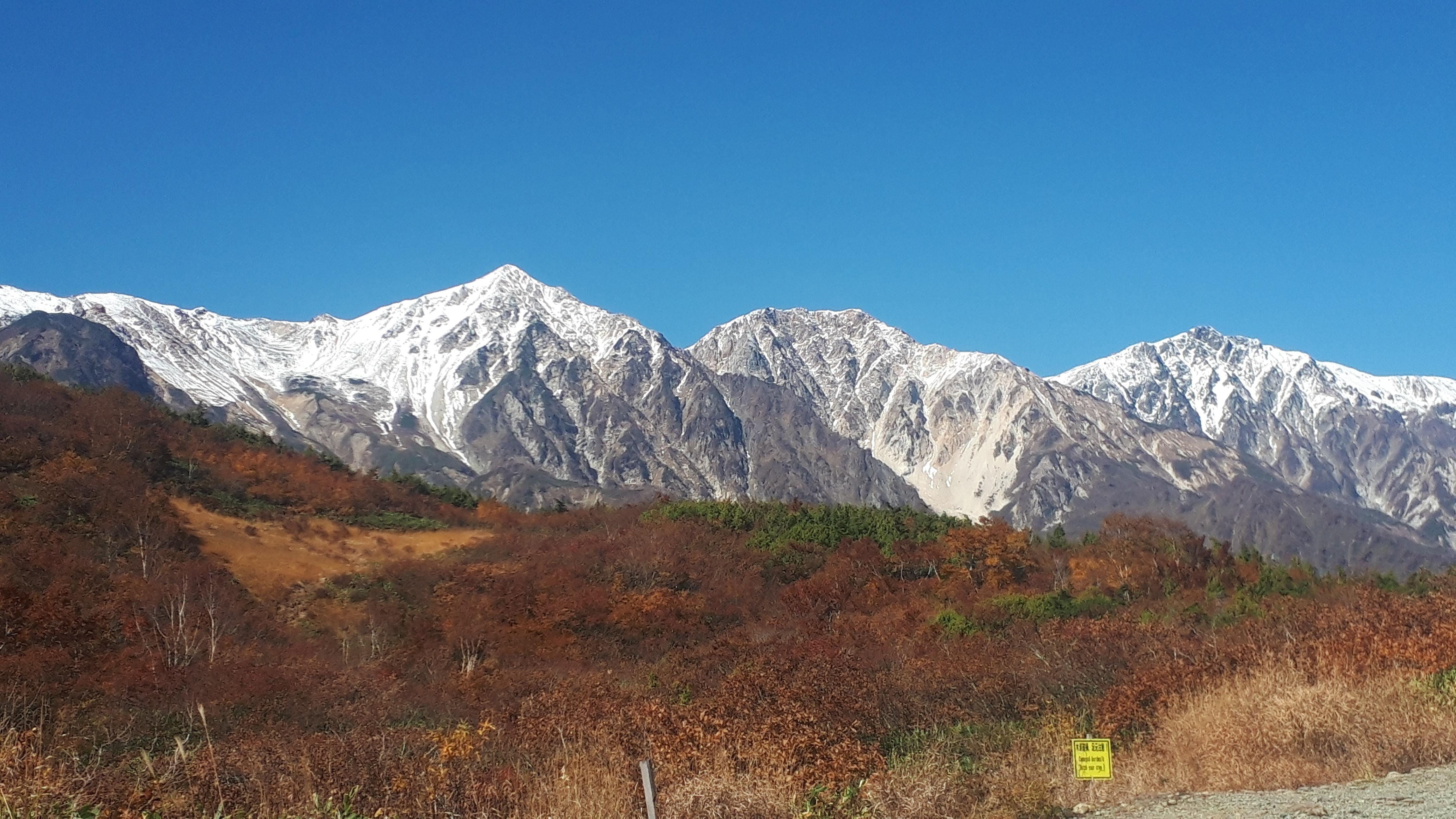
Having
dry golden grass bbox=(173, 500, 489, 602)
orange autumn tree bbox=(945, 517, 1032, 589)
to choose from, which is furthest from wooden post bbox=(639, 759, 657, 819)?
orange autumn tree bbox=(945, 517, 1032, 589)

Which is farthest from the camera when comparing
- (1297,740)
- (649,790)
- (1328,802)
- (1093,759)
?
(1297,740)

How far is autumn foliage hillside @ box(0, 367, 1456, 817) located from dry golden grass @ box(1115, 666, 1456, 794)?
0.16ft

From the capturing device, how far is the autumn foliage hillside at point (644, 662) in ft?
38.7

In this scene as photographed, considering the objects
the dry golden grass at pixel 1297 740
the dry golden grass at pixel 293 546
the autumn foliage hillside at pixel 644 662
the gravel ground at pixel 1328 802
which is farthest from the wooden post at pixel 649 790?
the dry golden grass at pixel 293 546

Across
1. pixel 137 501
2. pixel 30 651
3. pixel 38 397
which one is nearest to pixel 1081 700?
pixel 30 651

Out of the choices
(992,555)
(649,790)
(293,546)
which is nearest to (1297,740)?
(649,790)

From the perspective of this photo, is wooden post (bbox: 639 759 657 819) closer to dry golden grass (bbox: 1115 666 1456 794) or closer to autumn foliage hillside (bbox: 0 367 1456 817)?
autumn foliage hillside (bbox: 0 367 1456 817)

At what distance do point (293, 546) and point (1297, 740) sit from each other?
50.9m

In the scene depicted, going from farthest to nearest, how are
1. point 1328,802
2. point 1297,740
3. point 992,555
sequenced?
point 992,555
point 1297,740
point 1328,802

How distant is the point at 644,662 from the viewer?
127 ft

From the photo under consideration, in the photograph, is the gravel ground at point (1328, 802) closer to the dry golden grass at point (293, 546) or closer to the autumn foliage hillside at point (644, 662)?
the autumn foliage hillside at point (644, 662)

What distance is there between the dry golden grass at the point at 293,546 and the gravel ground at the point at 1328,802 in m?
42.7

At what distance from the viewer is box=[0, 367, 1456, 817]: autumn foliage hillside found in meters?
11.8

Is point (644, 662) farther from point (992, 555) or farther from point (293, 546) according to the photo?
point (992, 555)
